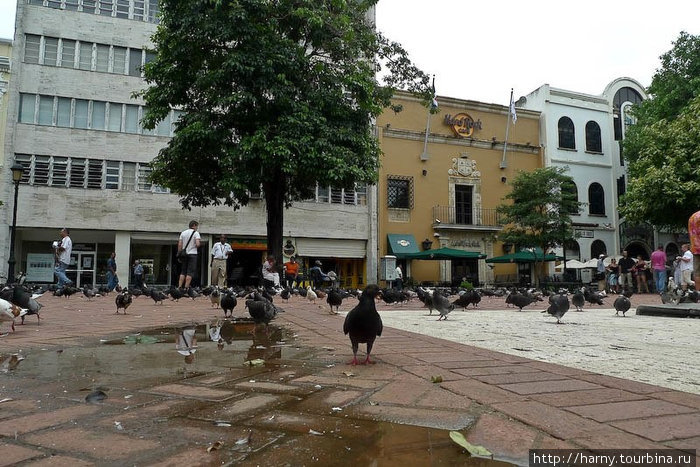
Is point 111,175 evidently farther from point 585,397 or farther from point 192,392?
point 585,397

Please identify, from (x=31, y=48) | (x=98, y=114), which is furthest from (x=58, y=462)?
(x=31, y=48)

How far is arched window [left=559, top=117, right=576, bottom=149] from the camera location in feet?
94.6

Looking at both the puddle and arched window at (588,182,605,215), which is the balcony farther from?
the puddle

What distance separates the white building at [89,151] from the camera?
2056 centimetres

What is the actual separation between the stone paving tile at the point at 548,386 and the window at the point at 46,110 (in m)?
23.6

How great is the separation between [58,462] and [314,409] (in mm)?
954

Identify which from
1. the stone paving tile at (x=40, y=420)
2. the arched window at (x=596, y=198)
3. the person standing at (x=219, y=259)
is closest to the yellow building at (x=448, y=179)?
the arched window at (x=596, y=198)

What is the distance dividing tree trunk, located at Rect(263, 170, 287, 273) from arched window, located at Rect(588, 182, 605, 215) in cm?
2234

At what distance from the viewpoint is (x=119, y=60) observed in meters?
22.1

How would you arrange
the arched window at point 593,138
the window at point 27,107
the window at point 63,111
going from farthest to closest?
1. the arched window at point 593,138
2. the window at point 63,111
3. the window at point 27,107

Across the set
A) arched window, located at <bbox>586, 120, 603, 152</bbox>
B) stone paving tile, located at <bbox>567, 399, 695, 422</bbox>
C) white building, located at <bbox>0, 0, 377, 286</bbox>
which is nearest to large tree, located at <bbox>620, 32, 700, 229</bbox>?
arched window, located at <bbox>586, 120, 603, 152</bbox>

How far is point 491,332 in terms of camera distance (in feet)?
17.4

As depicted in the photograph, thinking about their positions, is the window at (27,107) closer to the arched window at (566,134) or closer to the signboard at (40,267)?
the signboard at (40,267)

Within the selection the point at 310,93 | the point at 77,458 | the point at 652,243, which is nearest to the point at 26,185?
the point at 310,93
